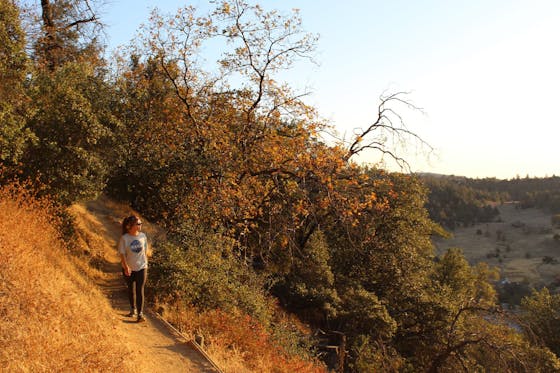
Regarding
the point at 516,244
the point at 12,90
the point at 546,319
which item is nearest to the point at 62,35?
the point at 12,90

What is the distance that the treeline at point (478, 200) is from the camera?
242 ft

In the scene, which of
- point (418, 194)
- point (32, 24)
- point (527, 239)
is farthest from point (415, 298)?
point (527, 239)

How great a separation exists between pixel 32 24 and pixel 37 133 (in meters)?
7.40

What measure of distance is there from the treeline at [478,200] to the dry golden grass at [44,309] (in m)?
66.6

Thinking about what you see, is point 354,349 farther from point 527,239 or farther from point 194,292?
point 527,239

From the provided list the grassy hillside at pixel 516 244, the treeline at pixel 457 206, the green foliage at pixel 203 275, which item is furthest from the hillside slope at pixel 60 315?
the treeline at pixel 457 206

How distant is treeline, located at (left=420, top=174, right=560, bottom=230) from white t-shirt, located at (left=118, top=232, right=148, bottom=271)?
66.0 meters

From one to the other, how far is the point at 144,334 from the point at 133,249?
1546 millimetres

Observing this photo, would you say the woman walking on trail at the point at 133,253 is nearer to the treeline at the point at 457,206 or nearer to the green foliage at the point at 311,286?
the green foliage at the point at 311,286

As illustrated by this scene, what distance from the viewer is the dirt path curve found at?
22.0 feet

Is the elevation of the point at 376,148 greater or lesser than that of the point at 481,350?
greater

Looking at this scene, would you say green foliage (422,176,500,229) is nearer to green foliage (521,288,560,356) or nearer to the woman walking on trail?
green foliage (521,288,560,356)

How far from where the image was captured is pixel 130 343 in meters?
6.69

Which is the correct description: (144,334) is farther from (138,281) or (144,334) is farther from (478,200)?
(478,200)
